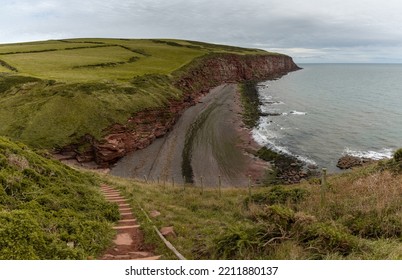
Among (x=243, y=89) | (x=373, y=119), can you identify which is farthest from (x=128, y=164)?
(x=243, y=89)

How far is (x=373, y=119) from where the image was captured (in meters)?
64.1

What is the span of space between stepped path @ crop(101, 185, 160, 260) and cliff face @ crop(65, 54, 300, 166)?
3083cm

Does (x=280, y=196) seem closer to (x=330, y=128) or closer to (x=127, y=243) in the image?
(x=127, y=243)

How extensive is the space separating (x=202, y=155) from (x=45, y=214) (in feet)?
115

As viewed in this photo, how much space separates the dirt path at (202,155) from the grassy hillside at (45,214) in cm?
2266

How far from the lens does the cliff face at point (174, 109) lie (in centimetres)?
4359

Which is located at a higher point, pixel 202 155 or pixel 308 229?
pixel 308 229

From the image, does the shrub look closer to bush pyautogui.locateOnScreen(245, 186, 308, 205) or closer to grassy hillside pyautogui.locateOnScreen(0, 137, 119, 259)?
bush pyautogui.locateOnScreen(245, 186, 308, 205)

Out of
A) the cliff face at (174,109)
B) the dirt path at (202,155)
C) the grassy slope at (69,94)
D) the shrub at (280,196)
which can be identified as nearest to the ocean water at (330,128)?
the dirt path at (202,155)

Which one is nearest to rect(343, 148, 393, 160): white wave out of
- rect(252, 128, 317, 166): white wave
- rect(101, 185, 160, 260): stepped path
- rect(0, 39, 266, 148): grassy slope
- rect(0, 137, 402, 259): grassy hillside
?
rect(252, 128, 317, 166): white wave

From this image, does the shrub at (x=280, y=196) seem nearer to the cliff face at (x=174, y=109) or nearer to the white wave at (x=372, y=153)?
the cliff face at (x=174, y=109)

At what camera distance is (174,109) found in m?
63.1

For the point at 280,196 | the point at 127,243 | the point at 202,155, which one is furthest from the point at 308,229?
the point at 202,155
